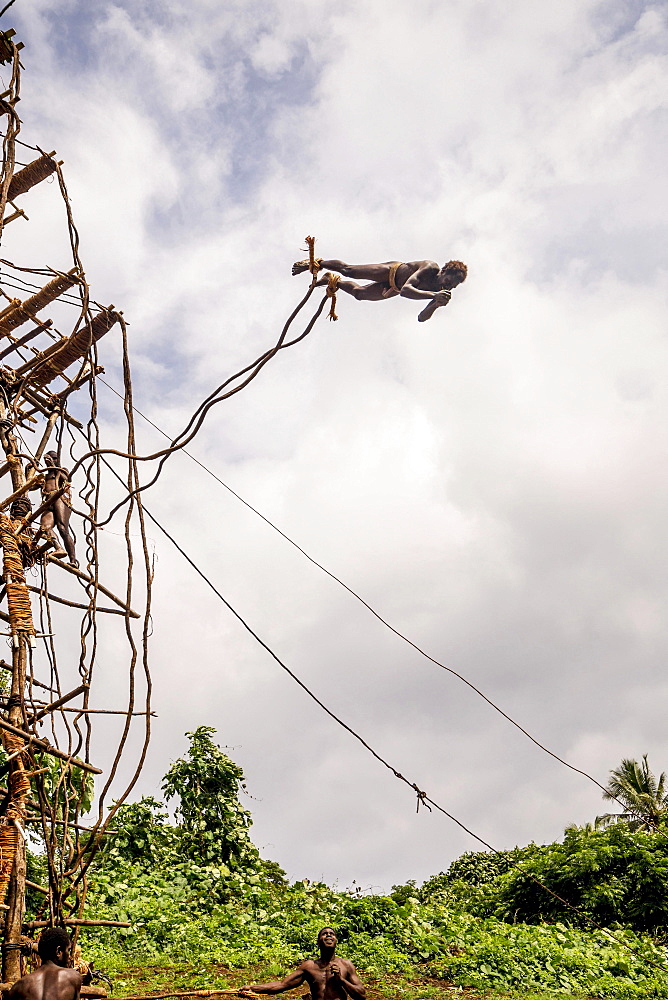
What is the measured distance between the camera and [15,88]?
7.00 m

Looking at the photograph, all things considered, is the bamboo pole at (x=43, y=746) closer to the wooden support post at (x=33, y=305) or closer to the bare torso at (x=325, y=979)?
the bare torso at (x=325, y=979)

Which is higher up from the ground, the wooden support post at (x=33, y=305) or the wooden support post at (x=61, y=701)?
the wooden support post at (x=33, y=305)

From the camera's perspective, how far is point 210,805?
47.8 ft

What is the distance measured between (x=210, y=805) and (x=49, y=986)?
10434mm

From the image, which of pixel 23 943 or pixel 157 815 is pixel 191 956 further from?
pixel 23 943

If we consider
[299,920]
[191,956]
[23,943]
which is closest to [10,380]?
[23,943]

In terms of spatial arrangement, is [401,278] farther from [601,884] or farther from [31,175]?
[601,884]

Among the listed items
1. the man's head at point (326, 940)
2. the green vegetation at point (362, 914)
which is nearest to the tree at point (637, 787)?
the green vegetation at point (362, 914)

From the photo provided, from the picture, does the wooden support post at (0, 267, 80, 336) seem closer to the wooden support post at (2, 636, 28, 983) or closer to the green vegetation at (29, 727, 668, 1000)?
the wooden support post at (2, 636, 28, 983)

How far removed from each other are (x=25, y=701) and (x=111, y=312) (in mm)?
3300

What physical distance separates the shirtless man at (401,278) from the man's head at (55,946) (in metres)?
4.14

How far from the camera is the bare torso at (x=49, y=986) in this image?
4.51m

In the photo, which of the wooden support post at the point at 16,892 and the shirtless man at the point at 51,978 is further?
the wooden support post at the point at 16,892

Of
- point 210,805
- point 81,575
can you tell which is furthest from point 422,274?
point 210,805
